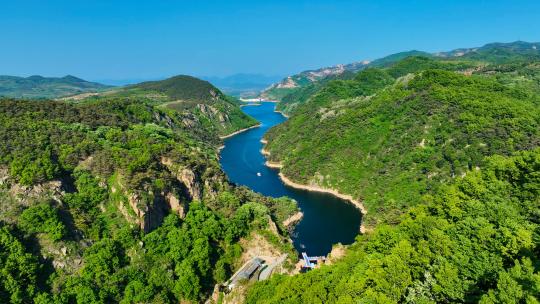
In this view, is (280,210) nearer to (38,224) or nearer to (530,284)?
(38,224)

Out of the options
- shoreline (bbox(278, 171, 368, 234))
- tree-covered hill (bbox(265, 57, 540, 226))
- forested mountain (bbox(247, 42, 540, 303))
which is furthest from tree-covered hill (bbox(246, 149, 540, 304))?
shoreline (bbox(278, 171, 368, 234))

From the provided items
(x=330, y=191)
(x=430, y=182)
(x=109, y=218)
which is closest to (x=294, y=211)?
(x=330, y=191)

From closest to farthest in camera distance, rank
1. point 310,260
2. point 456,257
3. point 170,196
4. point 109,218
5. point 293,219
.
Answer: point 456,257
point 109,218
point 170,196
point 310,260
point 293,219

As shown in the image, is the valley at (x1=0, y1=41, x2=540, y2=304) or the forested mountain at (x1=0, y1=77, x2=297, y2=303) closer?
the valley at (x1=0, y1=41, x2=540, y2=304)

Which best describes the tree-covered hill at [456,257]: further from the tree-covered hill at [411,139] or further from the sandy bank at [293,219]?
the sandy bank at [293,219]

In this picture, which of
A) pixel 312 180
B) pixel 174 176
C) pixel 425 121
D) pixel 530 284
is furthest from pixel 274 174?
pixel 530 284

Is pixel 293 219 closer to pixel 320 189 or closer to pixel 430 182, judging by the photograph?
pixel 320 189

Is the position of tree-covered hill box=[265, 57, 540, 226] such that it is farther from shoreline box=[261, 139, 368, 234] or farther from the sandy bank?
the sandy bank
